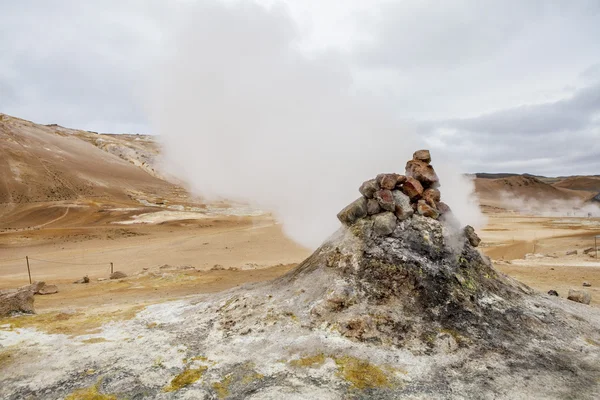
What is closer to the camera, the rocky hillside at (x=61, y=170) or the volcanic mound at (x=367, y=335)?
the volcanic mound at (x=367, y=335)

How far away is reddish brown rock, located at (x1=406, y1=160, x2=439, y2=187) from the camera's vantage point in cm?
679

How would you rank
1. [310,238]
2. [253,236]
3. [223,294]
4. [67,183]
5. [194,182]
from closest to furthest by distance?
[223,294] → [310,238] → [253,236] → [67,183] → [194,182]

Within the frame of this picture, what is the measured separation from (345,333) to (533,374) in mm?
2155

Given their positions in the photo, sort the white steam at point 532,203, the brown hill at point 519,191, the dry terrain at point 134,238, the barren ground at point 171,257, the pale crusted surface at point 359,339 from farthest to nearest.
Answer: the brown hill at point 519,191, the white steam at point 532,203, the dry terrain at point 134,238, the barren ground at point 171,257, the pale crusted surface at point 359,339

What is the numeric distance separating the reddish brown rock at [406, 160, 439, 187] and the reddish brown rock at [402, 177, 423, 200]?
0.50ft

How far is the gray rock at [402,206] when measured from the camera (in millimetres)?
6344

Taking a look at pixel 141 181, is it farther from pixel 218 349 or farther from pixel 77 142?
pixel 218 349

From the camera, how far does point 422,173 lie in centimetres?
680

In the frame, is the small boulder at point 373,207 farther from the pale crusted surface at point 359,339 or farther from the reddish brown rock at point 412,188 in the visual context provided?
the reddish brown rock at point 412,188

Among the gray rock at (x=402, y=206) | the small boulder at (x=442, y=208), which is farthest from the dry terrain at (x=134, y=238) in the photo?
the gray rock at (x=402, y=206)

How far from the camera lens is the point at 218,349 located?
5223 millimetres

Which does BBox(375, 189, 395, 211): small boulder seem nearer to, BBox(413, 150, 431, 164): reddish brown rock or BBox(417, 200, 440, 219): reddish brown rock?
BBox(417, 200, 440, 219): reddish brown rock

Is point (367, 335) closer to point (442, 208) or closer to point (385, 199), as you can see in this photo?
point (385, 199)

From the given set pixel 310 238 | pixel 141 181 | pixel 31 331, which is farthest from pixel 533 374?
pixel 141 181
